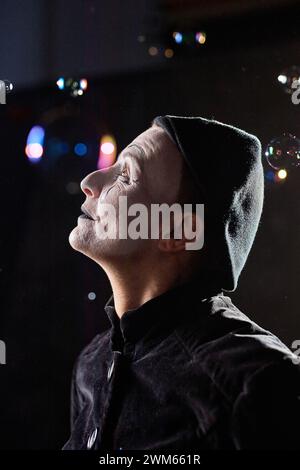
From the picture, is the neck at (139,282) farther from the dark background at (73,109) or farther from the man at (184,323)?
the dark background at (73,109)

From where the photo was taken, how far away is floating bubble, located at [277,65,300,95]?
4.98 feet

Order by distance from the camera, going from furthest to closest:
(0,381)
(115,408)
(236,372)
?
(0,381) < (115,408) < (236,372)

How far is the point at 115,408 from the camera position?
1.21m

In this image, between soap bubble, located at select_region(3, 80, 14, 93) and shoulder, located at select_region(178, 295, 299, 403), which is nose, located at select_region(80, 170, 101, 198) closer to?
shoulder, located at select_region(178, 295, 299, 403)

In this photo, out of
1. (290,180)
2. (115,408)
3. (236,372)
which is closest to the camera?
(236,372)

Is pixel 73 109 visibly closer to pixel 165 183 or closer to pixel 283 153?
pixel 165 183

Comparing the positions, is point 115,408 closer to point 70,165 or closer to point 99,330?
point 99,330

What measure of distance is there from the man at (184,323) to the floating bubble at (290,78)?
1.07ft

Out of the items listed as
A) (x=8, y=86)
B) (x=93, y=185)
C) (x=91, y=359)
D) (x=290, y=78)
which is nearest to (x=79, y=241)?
(x=93, y=185)

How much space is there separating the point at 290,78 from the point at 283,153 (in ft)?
0.78

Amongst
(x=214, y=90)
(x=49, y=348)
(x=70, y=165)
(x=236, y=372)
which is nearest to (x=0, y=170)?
(x=70, y=165)

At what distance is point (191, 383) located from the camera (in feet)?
3.69

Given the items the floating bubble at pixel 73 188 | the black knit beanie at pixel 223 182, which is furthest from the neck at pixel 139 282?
the floating bubble at pixel 73 188

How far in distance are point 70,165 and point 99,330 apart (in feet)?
1.67
